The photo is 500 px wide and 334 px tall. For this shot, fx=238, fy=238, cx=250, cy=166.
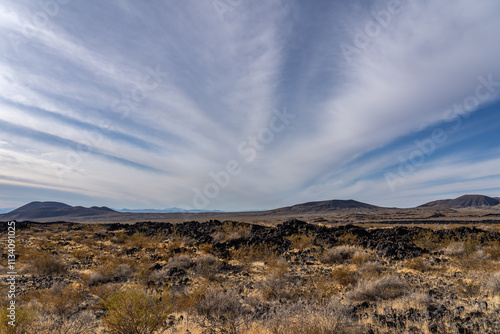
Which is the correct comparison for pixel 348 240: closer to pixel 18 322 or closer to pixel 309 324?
pixel 309 324

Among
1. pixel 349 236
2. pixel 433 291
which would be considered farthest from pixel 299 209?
pixel 433 291

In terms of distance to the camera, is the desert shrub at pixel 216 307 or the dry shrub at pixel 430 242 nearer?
the desert shrub at pixel 216 307

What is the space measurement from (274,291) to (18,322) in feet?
21.7

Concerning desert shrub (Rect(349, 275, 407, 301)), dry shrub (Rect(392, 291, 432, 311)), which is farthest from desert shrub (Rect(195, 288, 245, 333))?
dry shrub (Rect(392, 291, 432, 311))

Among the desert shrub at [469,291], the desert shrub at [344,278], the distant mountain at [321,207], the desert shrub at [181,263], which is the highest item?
the distant mountain at [321,207]

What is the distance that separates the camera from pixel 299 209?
6220 inches

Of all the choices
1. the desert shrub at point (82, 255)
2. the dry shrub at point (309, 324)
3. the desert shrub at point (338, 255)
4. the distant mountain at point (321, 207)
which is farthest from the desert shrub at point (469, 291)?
the distant mountain at point (321, 207)

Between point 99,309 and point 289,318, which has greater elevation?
point 289,318

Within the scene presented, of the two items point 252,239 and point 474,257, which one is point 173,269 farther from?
point 474,257

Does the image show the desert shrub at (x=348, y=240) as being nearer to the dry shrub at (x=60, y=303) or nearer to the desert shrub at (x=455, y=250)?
the desert shrub at (x=455, y=250)

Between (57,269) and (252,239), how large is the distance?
11975mm

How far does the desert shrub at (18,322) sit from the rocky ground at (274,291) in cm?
2

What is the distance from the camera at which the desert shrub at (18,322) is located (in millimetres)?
4664

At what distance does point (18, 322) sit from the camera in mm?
4824
